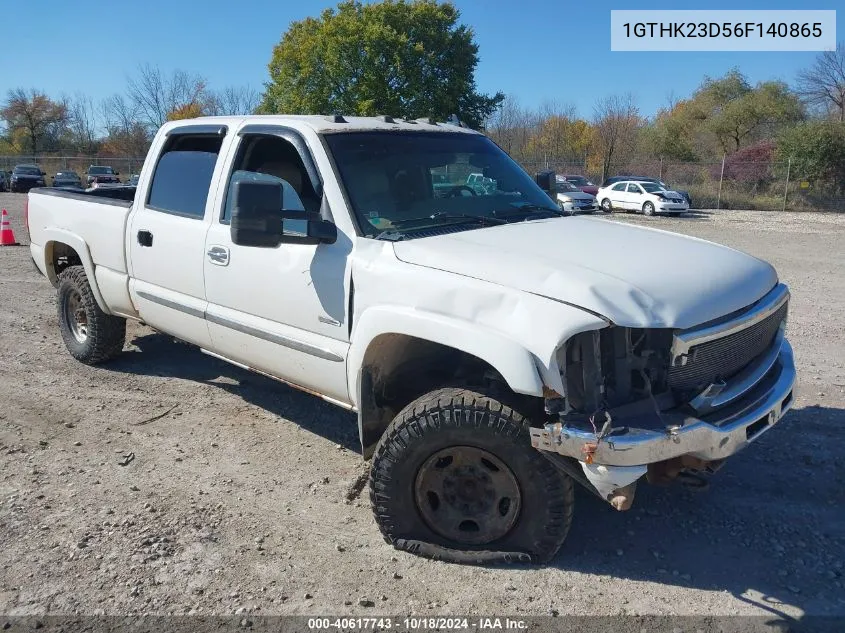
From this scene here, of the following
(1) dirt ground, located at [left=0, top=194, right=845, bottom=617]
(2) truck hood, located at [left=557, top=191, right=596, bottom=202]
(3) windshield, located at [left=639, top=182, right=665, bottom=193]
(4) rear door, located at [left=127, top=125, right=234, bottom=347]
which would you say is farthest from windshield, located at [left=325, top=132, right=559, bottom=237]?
(3) windshield, located at [left=639, top=182, right=665, bottom=193]

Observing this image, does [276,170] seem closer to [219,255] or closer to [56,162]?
[219,255]

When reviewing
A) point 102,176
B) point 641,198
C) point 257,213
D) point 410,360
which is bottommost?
point 410,360

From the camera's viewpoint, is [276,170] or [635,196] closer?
[276,170]

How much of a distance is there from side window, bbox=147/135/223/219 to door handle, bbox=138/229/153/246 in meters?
0.18

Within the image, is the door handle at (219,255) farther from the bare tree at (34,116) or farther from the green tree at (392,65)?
the bare tree at (34,116)

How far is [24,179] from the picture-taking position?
3812 centimetres

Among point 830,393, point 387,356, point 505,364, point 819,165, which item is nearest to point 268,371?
point 387,356

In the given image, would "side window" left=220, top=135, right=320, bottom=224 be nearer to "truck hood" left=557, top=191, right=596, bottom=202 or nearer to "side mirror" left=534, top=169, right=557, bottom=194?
"side mirror" left=534, top=169, right=557, bottom=194

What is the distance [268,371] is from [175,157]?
5.86 feet

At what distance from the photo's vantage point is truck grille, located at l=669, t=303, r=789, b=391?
2.97 metres

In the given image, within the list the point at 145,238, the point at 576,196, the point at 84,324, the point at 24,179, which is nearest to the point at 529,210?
the point at 145,238

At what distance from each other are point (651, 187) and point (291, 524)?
2873 cm

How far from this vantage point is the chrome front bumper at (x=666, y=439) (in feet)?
8.99

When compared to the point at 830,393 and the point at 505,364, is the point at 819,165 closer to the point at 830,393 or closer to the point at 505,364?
the point at 830,393
